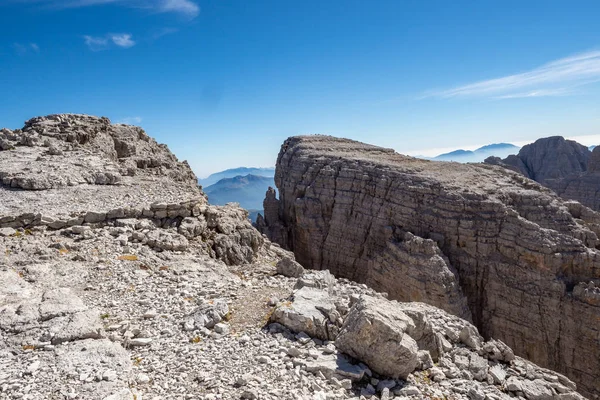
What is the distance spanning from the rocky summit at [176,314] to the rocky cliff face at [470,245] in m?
17.7

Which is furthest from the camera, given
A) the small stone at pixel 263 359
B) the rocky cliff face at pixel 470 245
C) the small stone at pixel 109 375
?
the rocky cliff face at pixel 470 245

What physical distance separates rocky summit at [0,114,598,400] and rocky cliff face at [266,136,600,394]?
58.2 ft

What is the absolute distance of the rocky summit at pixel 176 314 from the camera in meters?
8.52

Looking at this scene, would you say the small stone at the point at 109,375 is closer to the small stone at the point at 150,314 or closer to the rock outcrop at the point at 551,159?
the small stone at the point at 150,314

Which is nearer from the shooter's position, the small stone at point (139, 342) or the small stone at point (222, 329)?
the small stone at point (139, 342)

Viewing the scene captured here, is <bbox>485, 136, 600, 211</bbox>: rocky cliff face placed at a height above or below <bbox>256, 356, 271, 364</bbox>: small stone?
above

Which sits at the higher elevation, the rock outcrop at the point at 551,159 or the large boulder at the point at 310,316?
the rock outcrop at the point at 551,159

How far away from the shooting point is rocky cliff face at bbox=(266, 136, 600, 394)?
29.4 metres

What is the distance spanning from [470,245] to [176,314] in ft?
99.8

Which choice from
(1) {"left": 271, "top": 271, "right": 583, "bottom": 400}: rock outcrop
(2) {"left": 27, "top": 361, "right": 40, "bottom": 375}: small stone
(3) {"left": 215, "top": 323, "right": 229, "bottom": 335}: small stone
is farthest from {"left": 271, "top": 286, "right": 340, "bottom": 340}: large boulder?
(2) {"left": 27, "top": 361, "right": 40, "bottom": 375}: small stone

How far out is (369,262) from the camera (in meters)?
39.6

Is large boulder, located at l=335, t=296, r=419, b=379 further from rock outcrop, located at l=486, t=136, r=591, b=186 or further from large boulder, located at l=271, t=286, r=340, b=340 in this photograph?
rock outcrop, located at l=486, t=136, r=591, b=186

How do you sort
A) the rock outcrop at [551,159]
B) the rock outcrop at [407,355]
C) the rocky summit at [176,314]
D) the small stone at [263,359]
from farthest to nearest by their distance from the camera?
the rock outcrop at [551,159]
the rock outcrop at [407,355]
the small stone at [263,359]
the rocky summit at [176,314]

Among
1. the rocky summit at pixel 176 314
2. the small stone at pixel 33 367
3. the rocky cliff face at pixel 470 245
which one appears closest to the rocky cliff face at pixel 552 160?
the rocky cliff face at pixel 470 245
